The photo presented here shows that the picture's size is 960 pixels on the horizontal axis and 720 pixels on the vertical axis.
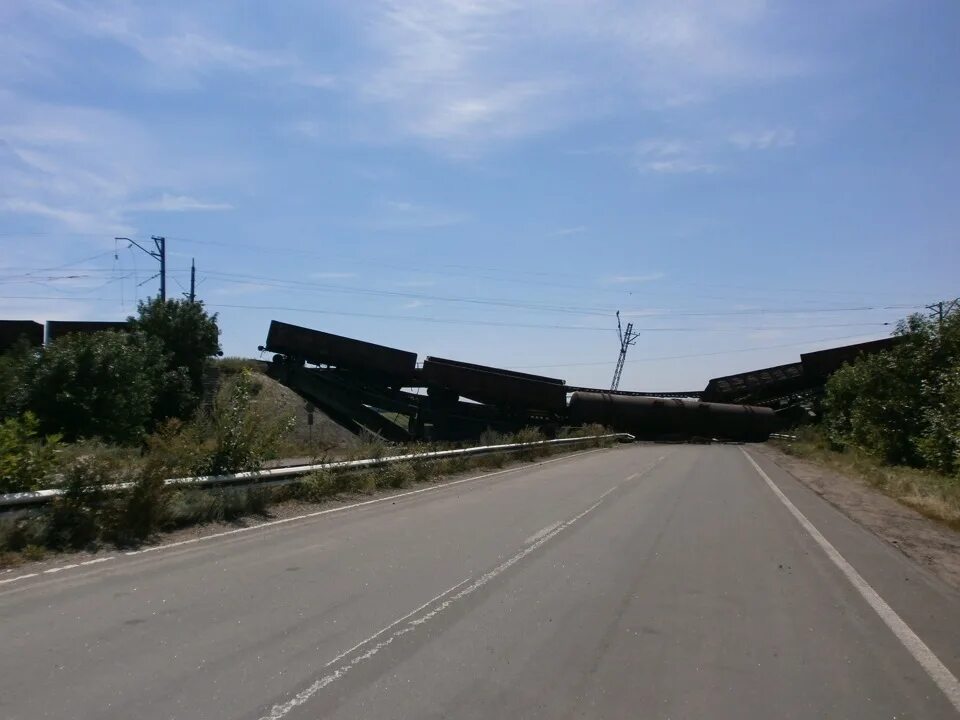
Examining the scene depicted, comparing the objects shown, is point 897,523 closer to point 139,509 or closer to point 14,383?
point 139,509

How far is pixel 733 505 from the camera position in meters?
16.4

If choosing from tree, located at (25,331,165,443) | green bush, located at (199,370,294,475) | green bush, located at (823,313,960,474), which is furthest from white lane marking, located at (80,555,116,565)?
green bush, located at (823,313,960,474)

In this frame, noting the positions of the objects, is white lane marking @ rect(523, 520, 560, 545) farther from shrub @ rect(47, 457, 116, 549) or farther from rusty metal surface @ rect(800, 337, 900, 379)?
rusty metal surface @ rect(800, 337, 900, 379)

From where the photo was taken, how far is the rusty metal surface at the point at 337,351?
1721 inches

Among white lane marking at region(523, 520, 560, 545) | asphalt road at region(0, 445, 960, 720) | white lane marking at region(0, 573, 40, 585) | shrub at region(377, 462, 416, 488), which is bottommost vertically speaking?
asphalt road at region(0, 445, 960, 720)

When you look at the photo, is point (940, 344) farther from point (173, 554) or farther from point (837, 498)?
point (173, 554)

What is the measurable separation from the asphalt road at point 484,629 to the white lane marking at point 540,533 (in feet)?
0.18

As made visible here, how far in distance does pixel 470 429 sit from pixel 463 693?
1586 inches

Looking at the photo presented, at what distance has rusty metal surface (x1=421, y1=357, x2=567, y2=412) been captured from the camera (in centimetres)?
4419

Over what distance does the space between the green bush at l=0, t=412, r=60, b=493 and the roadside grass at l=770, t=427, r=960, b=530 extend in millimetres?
13706

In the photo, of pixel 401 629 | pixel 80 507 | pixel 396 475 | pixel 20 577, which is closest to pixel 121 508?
pixel 80 507

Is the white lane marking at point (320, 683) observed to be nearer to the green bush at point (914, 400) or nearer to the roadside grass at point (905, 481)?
the roadside grass at point (905, 481)

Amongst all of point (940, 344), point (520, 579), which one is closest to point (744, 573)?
point (520, 579)

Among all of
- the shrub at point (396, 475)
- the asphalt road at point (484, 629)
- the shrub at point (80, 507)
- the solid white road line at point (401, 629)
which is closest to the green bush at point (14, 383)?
the shrub at point (396, 475)
